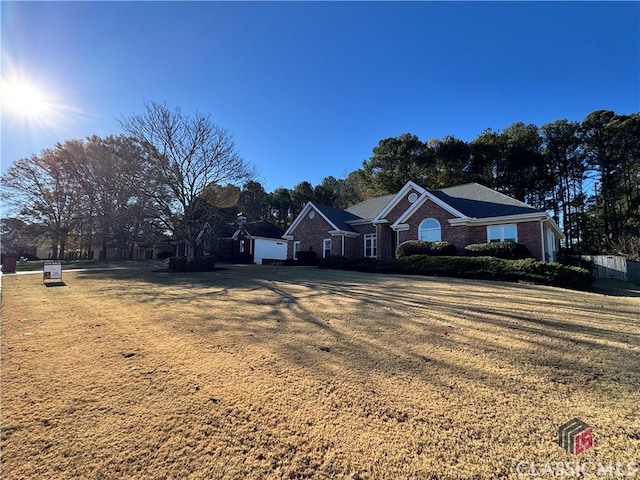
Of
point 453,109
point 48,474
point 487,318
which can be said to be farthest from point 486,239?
point 48,474

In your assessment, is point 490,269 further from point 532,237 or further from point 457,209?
point 457,209

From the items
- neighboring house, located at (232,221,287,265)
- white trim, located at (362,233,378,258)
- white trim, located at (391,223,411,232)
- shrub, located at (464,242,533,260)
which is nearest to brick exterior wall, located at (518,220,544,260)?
shrub, located at (464,242,533,260)

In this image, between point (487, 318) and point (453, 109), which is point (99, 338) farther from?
point (453, 109)

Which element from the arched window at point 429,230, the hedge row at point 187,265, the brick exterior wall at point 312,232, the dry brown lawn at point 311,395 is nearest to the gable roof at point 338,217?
the brick exterior wall at point 312,232

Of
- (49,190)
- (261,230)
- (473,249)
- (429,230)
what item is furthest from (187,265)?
(49,190)

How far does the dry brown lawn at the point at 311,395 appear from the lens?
2.17m

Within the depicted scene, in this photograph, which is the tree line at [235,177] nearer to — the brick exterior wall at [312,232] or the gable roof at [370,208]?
the brick exterior wall at [312,232]

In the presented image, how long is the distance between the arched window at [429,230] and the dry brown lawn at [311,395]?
42.9 ft

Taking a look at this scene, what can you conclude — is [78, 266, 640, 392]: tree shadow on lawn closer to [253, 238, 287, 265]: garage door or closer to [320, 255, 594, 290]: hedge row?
[320, 255, 594, 290]: hedge row

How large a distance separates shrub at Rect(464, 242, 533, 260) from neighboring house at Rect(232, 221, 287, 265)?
20593 mm

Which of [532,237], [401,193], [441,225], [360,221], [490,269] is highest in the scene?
[401,193]

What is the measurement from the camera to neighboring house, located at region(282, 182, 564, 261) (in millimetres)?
17203

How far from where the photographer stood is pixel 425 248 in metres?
18.0

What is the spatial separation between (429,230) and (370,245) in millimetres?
5690
